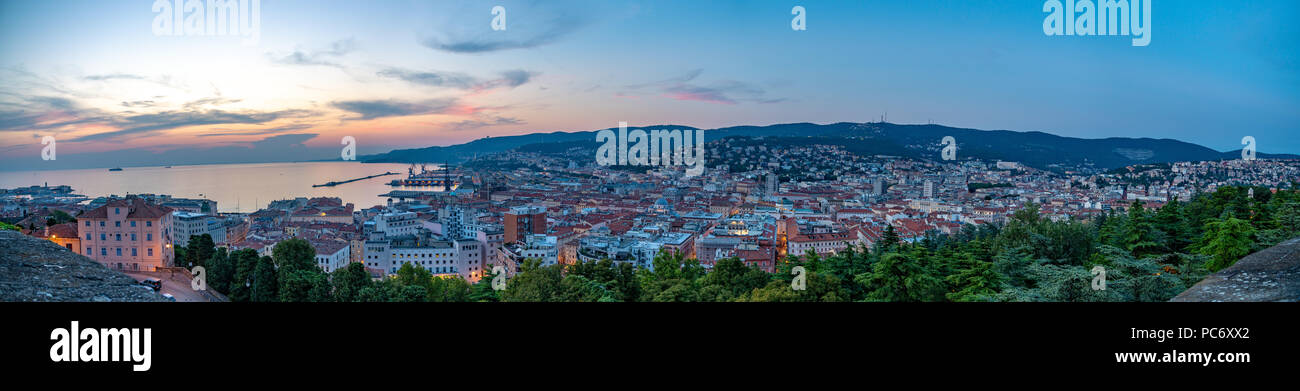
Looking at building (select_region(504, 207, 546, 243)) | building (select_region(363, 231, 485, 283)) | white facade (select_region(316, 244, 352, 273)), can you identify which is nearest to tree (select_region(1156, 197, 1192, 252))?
building (select_region(363, 231, 485, 283))

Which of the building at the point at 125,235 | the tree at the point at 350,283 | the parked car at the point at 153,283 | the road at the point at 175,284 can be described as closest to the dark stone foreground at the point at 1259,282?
the tree at the point at 350,283

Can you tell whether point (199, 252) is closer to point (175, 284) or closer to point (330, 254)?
point (175, 284)

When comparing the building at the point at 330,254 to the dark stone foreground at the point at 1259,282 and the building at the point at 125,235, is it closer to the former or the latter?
the building at the point at 125,235

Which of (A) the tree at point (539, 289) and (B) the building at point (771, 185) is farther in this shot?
(B) the building at point (771, 185)
